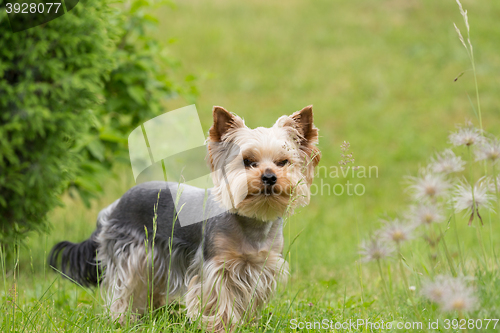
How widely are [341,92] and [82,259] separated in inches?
424

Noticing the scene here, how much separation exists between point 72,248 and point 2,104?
1.51 m

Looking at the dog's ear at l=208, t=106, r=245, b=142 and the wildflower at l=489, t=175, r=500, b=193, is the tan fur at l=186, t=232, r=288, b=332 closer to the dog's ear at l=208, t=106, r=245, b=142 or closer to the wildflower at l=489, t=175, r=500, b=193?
the dog's ear at l=208, t=106, r=245, b=142

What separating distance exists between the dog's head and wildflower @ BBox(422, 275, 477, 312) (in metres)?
1.22

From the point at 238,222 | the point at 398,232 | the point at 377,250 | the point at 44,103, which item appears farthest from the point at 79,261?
the point at 398,232

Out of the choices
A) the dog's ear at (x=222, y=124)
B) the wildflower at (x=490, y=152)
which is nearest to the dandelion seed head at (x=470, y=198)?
the wildflower at (x=490, y=152)

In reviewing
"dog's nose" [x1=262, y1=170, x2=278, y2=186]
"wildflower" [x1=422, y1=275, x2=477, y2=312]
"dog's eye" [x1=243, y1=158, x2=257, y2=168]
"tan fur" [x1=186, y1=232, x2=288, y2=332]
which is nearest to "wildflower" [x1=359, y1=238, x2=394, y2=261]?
"wildflower" [x1=422, y1=275, x2=477, y2=312]

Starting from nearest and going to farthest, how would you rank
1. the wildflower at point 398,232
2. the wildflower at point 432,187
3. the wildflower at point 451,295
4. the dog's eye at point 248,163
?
the wildflower at point 451,295 < the wildflower at point 398,232 < the wildflower at point 432,187 < the dog's eye at point 248,163

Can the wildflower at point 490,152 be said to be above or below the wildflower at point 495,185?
above

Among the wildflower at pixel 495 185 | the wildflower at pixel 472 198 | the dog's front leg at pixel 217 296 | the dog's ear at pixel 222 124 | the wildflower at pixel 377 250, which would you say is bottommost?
the dog's front leg at pixel 217 296

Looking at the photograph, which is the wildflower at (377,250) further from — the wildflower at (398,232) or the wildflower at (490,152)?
the wildflower at (490,152)

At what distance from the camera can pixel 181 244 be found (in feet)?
13.1

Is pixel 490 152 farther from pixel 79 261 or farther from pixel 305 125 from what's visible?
pixel 79 261

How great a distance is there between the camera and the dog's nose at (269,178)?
3262mm

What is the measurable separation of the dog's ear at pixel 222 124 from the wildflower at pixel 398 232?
159 centimetres
